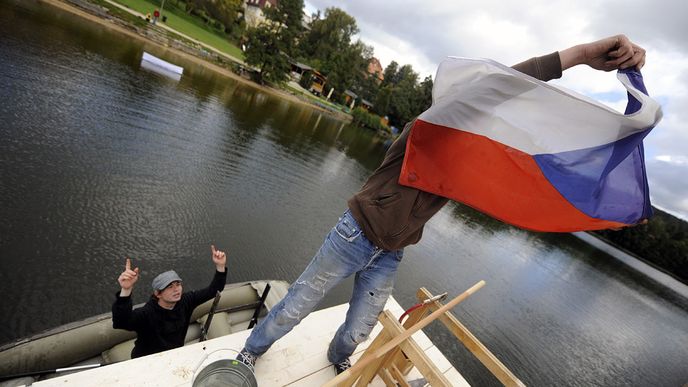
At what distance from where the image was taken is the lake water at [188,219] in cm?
694

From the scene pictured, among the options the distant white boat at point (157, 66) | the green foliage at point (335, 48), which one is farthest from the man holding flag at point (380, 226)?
the green foliage at point (335, 48)

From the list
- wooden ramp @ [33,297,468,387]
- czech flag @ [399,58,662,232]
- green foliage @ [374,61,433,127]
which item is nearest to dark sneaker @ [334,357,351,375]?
wooden ramp @ [33,297,468,387]

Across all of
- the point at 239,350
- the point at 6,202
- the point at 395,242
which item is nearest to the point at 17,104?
the point at 6,202

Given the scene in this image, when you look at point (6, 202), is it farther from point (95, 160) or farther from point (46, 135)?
point (46, 135)

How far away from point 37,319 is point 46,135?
278 inches

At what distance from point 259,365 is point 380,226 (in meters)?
1.93

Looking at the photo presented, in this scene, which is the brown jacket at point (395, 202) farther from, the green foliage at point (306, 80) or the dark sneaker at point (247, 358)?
the green foliage at point (306, 80)

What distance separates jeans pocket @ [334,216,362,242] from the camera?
2432 millimetres

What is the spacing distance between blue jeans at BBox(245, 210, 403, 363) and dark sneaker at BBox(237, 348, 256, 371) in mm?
42

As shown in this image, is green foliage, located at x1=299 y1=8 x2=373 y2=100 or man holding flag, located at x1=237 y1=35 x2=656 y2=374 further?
green foliage, located at x1=299 y1=8 x2=373 y2=100

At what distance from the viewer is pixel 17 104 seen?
1043 cm

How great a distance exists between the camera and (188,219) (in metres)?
9.38

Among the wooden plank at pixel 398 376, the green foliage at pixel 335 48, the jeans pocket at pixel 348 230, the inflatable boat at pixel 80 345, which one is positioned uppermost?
the green foliage at pixel 335 48

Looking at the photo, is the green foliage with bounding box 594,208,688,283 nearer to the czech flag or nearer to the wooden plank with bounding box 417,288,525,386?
the wooden plank with bounding box 417,288,525,386
